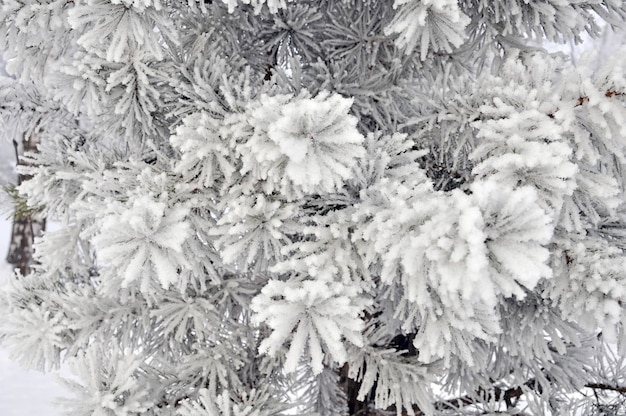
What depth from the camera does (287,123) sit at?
3.58 feet

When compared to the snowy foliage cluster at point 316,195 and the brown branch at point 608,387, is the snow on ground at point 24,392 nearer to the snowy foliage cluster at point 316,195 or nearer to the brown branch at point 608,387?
the snowy foliage cluster at point 316,195

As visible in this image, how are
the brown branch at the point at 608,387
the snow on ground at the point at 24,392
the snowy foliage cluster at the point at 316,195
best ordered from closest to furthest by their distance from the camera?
the snowy foliage cluster at the point at 316,195, the brown branch at the point at 608,387, the snow on ground at the point at 24,392

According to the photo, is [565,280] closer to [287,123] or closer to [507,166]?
[507,166]

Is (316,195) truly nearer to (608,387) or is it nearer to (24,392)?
(608,387)

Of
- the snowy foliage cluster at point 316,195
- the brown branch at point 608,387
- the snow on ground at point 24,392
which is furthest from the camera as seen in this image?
the snow on ground at point 24,392

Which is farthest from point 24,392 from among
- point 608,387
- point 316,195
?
point 608,387

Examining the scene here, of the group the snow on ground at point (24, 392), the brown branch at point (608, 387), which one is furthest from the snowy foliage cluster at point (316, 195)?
the snow on ground at point (24, 392)

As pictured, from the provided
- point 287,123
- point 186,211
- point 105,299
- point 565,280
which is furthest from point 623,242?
point 105,299

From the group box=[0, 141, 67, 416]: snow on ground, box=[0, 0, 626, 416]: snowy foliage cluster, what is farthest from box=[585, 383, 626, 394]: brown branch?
box=[0, 141, 67, 416]: snow on ground

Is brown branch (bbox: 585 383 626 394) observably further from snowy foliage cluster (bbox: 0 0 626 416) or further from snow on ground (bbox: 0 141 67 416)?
snow on ground (bbox: 0 141 67 416)

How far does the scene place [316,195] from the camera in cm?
158

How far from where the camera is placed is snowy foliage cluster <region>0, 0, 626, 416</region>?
1.12 meters

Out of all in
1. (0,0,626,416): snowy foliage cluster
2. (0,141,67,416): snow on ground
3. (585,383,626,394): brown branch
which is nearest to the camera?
(0,0,626,416): snowy foliage cluster

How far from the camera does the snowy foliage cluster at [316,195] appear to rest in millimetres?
1116
